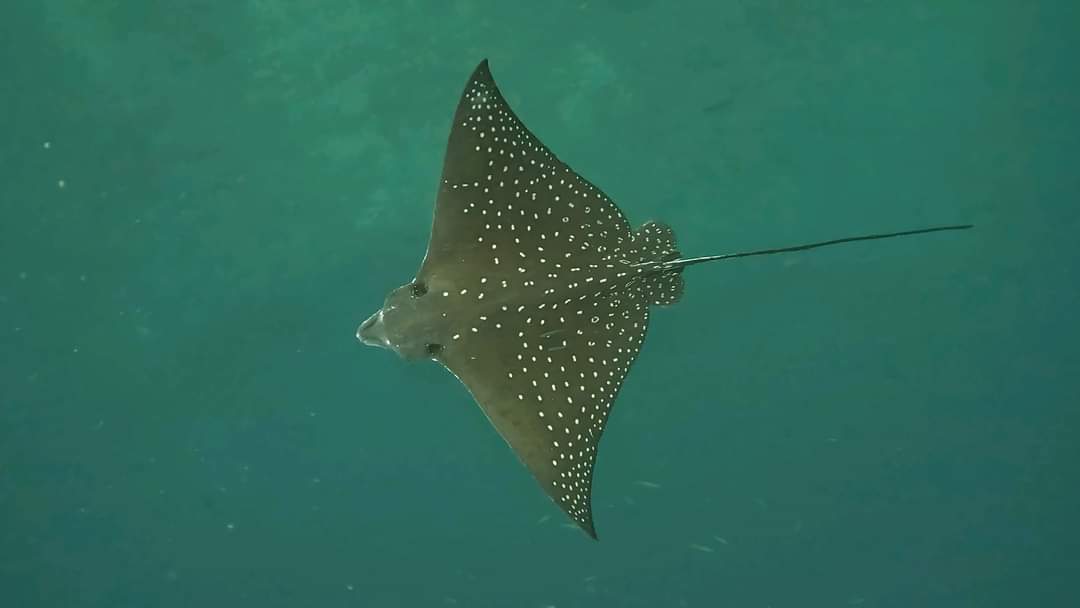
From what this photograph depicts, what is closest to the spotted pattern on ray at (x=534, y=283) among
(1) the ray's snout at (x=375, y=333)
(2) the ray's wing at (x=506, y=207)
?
(2) the ray's wing at (x=506, y=207)

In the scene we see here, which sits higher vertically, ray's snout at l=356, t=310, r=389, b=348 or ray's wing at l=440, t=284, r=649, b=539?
ray's snout at l=356, t=310, r=389, b=348

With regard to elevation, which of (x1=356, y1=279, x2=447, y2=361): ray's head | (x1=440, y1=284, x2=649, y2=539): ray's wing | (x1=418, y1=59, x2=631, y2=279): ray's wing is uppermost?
(x1=418, y1=59, x2=631, y2=279): ray's wing

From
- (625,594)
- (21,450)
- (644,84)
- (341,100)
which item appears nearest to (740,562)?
(625,594)

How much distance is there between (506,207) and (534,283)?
1.29 ft

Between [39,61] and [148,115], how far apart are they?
Answer: 3.64 feet

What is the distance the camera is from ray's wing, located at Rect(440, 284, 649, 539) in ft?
12.0

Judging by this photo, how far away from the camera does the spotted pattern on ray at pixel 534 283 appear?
3.70 meters

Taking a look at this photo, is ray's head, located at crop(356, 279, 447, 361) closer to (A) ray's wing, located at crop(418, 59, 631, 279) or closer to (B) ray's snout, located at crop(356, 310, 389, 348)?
(B) ray's snout, located at crop(356, 310, 389, 348)

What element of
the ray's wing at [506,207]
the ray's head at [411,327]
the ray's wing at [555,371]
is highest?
the ray's wing at [506,207]

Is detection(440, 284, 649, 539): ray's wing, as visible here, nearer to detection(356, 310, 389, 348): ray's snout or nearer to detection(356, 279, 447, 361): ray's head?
detection(356, 279, 447, 361): ray's head

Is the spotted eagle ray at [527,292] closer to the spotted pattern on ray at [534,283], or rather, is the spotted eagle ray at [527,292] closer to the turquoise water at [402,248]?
the spotted pattern on ray at [534,283]

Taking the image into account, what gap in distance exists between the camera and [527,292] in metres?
3.80

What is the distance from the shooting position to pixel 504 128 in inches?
145

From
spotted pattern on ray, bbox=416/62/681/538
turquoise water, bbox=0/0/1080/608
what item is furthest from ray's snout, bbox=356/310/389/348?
turquoise water, bbox=0/0/1080/608
